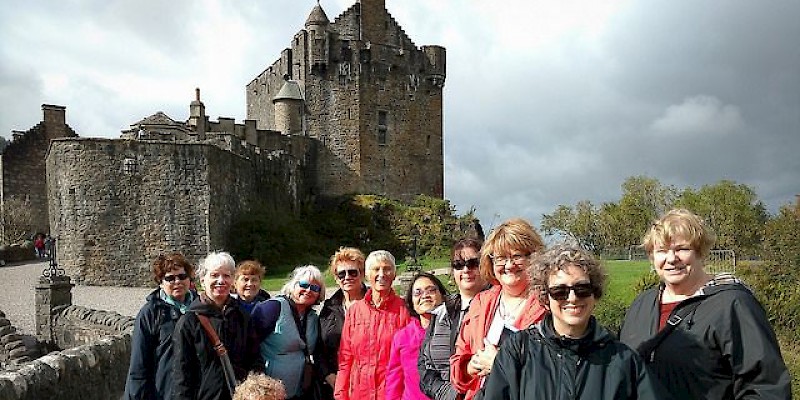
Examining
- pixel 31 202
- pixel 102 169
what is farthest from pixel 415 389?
pixel 31 202

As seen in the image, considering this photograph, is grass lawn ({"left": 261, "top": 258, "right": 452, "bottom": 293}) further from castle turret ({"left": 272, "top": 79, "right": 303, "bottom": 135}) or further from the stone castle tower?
castle turret ({"left": 272, "top": 79, "right": 303, "bottom": 135})

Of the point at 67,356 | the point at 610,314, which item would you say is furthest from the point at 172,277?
the point at 610,314

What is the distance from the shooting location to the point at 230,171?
27.6 meters

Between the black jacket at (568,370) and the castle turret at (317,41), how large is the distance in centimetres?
3588

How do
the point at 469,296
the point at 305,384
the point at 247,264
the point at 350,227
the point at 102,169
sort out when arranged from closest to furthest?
the point at 469,296, the point at 305,384, the point at 247,264, the point at 102,169, the point at 350,227

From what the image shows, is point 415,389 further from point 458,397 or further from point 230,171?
point 230,171

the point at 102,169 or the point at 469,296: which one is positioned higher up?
the point at 102,169

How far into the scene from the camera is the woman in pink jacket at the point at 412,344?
4.95m

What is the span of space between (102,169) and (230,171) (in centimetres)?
478

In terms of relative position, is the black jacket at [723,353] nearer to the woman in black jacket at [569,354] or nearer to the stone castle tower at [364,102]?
the woman in black jacket at [569,354]

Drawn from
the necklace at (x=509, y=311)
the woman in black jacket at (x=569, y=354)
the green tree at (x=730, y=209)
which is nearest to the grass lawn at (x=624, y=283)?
the necklace at (x=509, y=311)

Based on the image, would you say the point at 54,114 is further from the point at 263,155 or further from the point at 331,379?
the point at 331,379

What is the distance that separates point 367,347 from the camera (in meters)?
5.26

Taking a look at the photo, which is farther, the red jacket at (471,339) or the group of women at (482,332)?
the red jacket at (471,339)
